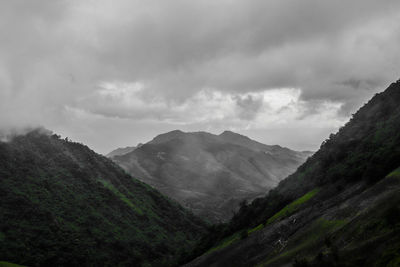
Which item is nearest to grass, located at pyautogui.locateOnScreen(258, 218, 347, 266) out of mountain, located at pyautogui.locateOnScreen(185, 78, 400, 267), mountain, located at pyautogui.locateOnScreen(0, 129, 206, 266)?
mountain, located at pyautogui.locateOnScreen(185, 78, 400, 267)

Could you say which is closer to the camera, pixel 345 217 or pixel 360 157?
pixel 345 217

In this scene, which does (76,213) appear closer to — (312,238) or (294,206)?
(294,206)

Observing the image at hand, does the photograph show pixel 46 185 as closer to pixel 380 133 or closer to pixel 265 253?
pixel 265 253

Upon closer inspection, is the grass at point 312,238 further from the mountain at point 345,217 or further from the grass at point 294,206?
the grass at point 294,206

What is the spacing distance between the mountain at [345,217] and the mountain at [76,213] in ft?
123

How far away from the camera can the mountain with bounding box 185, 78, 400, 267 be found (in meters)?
18.4

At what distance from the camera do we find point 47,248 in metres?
74.1

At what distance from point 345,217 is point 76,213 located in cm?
9101

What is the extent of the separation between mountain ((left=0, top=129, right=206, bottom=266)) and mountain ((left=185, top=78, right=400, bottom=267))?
3737cm

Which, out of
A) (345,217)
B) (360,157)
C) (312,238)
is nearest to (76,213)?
(360,157)

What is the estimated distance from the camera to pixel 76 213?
96.5m

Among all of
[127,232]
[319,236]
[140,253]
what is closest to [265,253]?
[319,236]

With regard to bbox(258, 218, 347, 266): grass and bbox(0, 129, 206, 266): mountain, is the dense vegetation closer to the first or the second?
bbox(258, 218, 347, 266): grass

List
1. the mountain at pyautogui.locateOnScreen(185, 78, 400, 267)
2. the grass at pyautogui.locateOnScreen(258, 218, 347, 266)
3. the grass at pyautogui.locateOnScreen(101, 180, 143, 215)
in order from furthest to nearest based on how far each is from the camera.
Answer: the grass at pyautogui.locateOnScreen(101, 180, 143, 215), the grass at pyautogui.locateOnScreen(258, 218, 347, 266), the mountain at pyautogui.locateOnScreen(185, 78, 400, 267)
